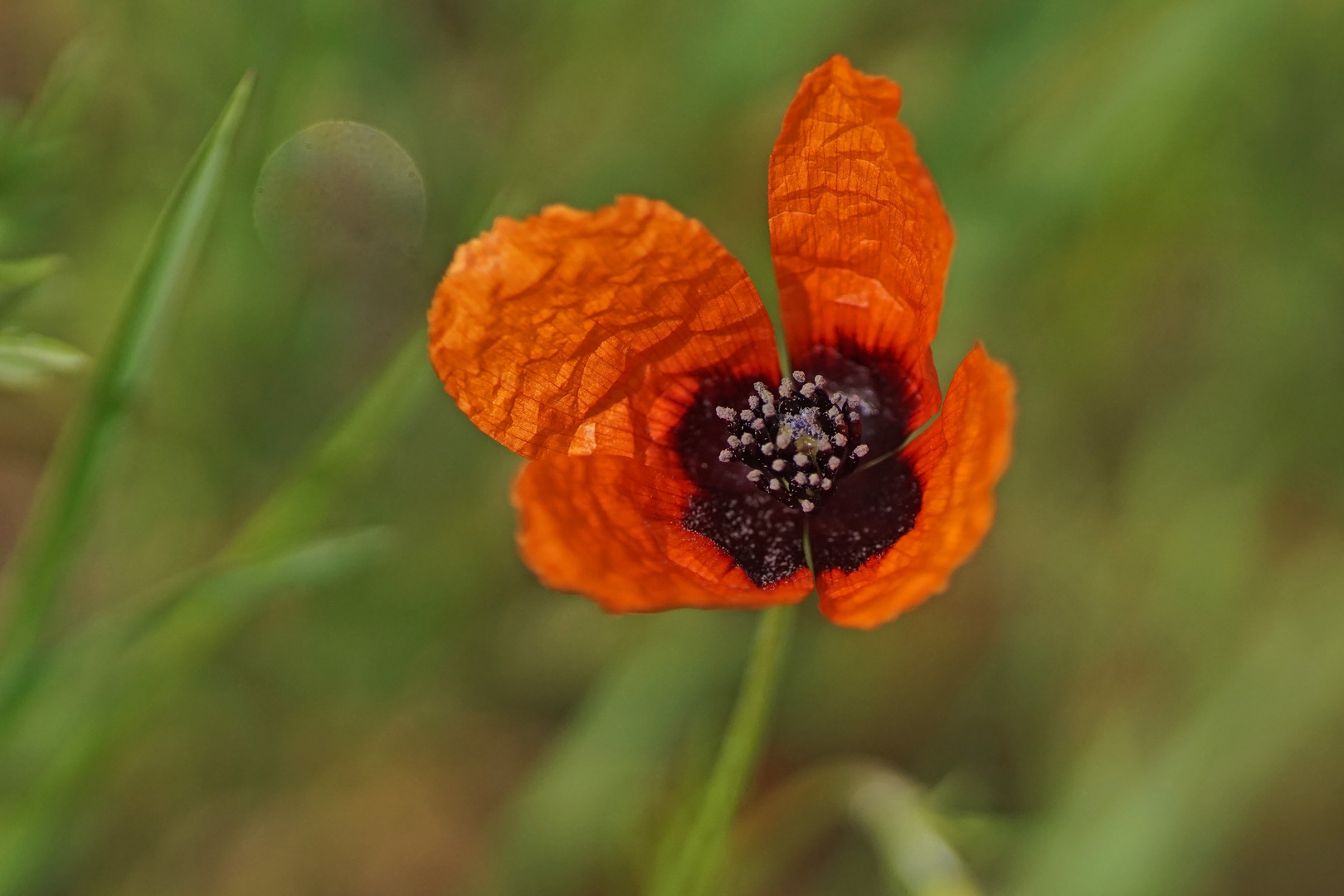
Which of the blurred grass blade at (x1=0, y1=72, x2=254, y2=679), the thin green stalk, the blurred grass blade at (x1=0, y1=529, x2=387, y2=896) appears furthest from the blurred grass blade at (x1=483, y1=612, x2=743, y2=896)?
the blurred grass blade at (x1=0, y1=72, x2=254, y2=679)

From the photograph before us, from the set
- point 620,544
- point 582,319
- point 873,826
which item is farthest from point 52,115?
point 873,826

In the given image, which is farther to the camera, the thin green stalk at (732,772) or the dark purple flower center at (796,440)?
the dark purple flower center at (796,440)

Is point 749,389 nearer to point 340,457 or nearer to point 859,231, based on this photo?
point 859,231

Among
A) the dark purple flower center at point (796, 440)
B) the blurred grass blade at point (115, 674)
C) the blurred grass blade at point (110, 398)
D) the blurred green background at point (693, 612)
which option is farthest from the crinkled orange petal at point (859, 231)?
the blurred green background at point (693, 612)

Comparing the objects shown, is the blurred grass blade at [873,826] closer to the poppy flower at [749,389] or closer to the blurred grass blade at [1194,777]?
the blurred grass blade at [1194,777]

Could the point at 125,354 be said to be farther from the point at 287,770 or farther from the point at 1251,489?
the point at 1251,489

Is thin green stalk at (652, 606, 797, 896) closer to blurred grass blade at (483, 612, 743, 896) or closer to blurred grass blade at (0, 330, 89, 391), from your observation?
blurred grass blade at (0, 330, 89, 391)

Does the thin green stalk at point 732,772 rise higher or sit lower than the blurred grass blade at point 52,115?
lower

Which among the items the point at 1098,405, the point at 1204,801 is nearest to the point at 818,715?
the point at 1204,801
